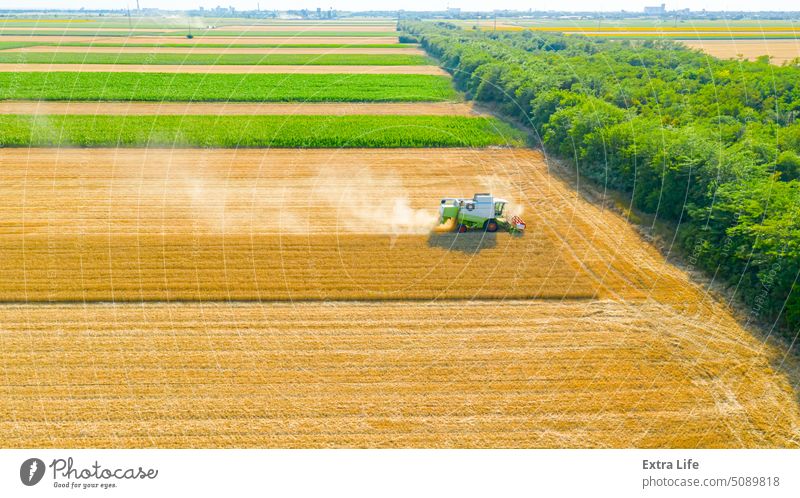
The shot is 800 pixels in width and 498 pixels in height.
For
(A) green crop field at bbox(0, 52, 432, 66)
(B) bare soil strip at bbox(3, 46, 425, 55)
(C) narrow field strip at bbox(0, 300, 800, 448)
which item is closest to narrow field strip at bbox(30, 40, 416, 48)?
(B) bare soil strip at bbox(3, 46, 425, 55)

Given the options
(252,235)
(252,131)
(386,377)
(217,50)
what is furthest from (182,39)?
(386,377)

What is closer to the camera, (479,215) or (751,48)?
(479,215)

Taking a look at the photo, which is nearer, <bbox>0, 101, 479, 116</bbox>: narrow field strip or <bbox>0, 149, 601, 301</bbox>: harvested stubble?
<bbox>0, 149, 601, 301</bbox>: harvested stubble

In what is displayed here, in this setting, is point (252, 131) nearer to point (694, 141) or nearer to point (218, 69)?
point (694, 141)

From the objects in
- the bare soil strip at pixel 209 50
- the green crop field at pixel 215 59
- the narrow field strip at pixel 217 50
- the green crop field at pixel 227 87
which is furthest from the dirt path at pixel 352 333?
the narrow field strip at pixel 217 50

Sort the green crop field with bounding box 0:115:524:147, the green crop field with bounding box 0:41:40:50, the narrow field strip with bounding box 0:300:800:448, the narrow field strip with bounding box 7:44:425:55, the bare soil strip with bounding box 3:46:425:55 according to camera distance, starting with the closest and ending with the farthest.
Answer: the narrow field strip with bounding box 0:300:800:448 < the green crop field with bounding box 0:115:524:147 < the bare soil strip with bounding box 3:46:425:55 < the narrow field strip with bounding box 7:44:425:55 < the green crop field with bounding box 0:41:40:50

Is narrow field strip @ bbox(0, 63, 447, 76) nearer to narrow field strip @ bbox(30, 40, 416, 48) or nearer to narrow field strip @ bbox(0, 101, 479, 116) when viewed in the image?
narrow field strip @ bbox(30, 40, 416, 48)
